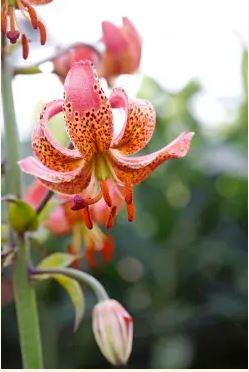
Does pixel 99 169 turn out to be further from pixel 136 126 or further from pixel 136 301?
pixel 136 301

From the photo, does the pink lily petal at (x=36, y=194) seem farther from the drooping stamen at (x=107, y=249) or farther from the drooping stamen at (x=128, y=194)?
the drooping stamen at (x=128, y=194)

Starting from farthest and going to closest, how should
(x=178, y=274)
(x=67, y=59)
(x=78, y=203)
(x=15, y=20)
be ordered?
(x=178, y=274) < (x=67, y=59) < (x=15, y=20) < (x=78, y=203)

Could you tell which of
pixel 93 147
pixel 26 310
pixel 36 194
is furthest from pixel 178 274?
pixel 93 147

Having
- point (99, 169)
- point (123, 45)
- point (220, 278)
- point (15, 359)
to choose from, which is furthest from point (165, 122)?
point (99, 169)

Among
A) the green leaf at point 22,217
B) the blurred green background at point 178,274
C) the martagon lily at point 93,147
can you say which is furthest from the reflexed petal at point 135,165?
the blurred green background at point 178,274

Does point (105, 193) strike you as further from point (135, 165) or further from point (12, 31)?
point (12, 31)
